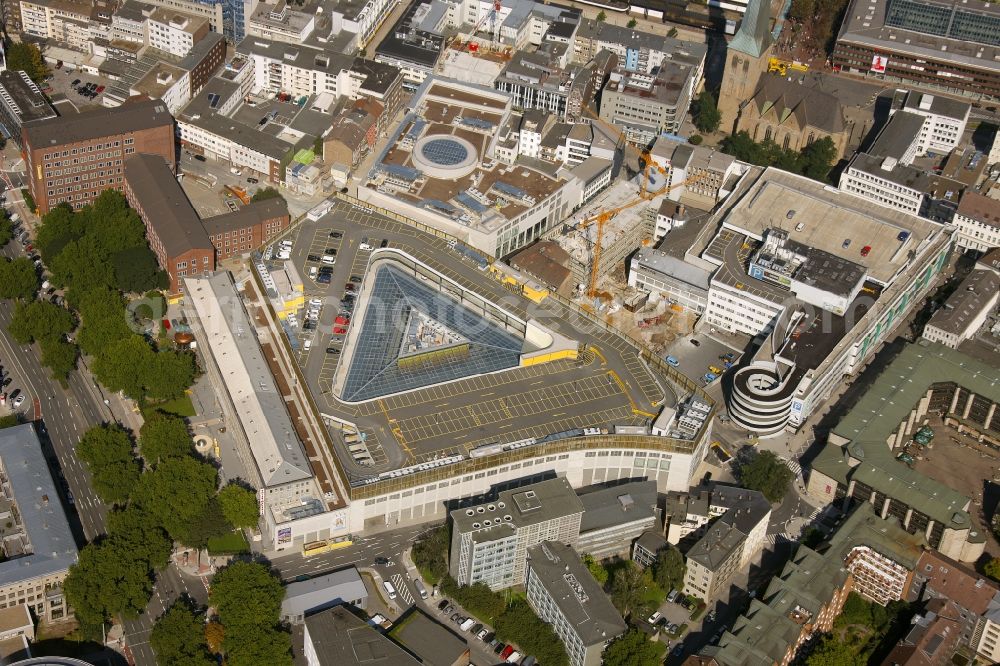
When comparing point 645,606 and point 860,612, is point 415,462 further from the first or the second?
point 860,612

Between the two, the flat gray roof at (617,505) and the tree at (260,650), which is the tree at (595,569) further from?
the tree at (260,650)

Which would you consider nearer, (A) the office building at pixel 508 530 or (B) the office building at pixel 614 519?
(A) the office building at pixel 508 530

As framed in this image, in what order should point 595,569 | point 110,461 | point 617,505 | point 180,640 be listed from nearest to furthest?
1. point 180,640
2. point 595,569
3. point 617,505
4. point 110,461

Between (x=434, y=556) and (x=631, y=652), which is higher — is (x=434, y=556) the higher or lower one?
the lower one

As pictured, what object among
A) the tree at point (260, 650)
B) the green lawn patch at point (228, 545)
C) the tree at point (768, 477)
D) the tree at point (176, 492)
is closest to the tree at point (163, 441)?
the tree at point (176, 492)

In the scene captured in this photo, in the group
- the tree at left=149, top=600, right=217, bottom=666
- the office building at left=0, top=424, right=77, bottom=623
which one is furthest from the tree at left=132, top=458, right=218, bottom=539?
the tree at left=149, top=600, right=217, bottom=666

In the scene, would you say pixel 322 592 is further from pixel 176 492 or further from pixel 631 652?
pixel 631 652

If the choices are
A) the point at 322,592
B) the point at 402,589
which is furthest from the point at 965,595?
the point at 322,592

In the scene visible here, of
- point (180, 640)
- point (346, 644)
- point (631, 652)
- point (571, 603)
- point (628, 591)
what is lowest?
point (180, 640)
